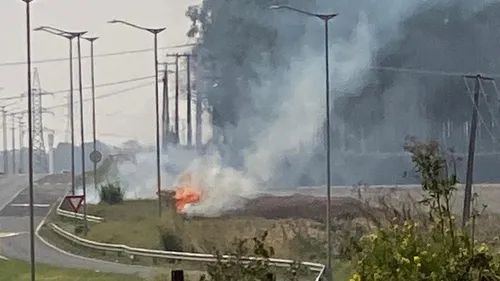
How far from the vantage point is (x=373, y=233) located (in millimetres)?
14836

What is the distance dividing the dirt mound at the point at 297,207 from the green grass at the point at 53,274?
28.2 feet

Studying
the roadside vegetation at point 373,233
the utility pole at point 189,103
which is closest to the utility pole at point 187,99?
the utility pole at point 189,103

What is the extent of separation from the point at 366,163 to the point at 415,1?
21.4 feet

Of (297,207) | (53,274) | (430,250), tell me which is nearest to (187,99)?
(297,207)

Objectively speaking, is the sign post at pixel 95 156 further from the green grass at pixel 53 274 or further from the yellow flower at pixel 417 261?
the yellow flower at pixel 417 261

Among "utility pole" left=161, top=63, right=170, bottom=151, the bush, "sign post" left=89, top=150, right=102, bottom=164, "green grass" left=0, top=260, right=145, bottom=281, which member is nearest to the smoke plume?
"utility pole" left=161, top=63, right=170, bottom=151

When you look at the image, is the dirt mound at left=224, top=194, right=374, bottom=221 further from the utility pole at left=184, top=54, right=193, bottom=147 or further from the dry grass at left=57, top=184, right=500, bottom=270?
the utility pole at left=184, top=54, right=193, bottom=147

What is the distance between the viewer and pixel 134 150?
46.8 metres

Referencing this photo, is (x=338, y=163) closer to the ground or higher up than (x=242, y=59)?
closer to the ground

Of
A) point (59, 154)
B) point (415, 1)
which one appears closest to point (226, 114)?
point (415, 1)

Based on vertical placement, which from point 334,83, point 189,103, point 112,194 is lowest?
point 112,194

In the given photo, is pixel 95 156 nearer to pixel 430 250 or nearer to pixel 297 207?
pixel 297 207

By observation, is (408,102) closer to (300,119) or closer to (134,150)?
(300,119)

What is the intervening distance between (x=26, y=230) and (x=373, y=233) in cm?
2820
